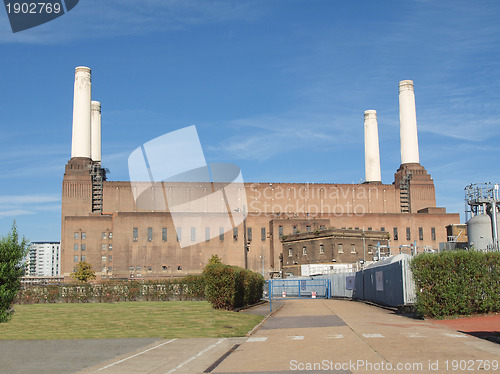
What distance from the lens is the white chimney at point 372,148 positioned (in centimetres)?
12312

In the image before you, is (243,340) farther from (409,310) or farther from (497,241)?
(497,241)

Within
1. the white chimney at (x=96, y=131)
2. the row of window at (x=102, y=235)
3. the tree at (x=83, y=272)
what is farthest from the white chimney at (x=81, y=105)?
the tree at (x=83, y=272)

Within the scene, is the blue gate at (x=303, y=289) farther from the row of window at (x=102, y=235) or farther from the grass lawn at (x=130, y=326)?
the row of window at (x=102, y=235)

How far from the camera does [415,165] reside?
120 metres

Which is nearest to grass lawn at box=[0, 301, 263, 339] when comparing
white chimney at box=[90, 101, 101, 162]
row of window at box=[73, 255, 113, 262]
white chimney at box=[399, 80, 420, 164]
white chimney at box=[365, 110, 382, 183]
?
row of window at box=[73, 255, 113, 262]

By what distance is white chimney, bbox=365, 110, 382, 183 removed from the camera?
123125 millimetres

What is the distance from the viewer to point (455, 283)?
26.0 metres

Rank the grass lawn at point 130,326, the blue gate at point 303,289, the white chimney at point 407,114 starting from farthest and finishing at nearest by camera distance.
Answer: the white chimney at point 407,114 → the blue gate at point 303,289 → the grass lawn at point 130,326

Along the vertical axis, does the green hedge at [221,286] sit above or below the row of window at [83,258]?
below

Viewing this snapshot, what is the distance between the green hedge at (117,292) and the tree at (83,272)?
161 feet

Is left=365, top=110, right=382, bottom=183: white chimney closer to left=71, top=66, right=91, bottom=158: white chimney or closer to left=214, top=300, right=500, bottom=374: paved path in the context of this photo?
left=71, top=66, right=91, bottom=158: white chimney

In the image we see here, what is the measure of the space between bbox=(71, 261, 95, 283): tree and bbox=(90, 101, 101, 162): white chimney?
87.9 ft

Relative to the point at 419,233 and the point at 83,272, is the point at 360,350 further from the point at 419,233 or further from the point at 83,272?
the point at 419,233

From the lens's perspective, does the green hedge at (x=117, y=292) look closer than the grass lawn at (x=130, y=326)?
No
